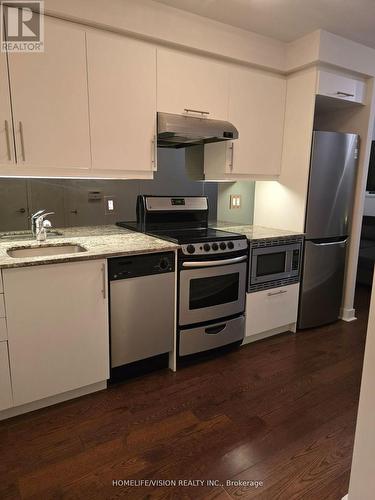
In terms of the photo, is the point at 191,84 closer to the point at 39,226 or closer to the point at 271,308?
the point at 39,226

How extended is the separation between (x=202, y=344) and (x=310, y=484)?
1104 millimetres

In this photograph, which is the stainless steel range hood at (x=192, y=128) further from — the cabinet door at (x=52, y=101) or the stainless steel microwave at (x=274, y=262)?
the stainless steel microwave at (x=274, y=262)

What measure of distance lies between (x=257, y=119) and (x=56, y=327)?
2235 millimetres

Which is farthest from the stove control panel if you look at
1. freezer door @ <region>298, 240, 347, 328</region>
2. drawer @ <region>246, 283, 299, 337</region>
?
freezer door @ <region>298, 240, 347, 328</region>

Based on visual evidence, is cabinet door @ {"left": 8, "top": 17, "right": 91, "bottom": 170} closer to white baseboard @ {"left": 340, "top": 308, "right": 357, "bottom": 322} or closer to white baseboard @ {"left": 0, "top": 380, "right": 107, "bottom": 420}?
white baseboard @ {"left": 0, "top": 380, "right": 107, "bottom": 420}

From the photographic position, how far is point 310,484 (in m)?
1.49

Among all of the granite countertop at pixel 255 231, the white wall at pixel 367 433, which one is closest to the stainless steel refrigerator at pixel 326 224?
the granite countertop at pixel 255 231

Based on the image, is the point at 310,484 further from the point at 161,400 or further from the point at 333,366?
the point at 333,366

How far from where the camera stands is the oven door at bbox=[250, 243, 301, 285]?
2.64 metres

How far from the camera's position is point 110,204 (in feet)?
8.89

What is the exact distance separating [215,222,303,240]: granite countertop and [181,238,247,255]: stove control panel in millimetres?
157

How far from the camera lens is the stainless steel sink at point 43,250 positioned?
2.06 m

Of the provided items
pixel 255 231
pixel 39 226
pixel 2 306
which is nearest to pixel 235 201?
pixel 255 231

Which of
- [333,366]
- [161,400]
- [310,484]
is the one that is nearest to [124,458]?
[161,400]
